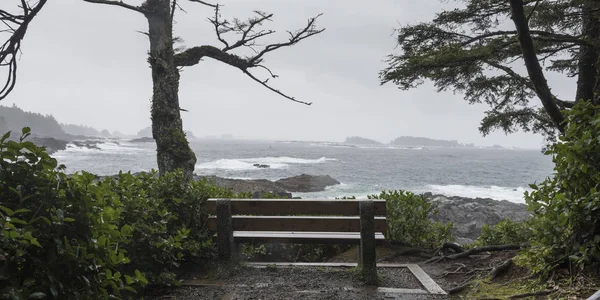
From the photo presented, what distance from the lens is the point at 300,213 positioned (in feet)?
15.2

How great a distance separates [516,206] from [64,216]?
27.2 meters

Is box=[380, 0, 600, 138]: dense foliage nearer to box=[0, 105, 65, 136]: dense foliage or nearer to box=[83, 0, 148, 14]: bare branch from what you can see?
box=[83, 0, 148, 14]: bare branch

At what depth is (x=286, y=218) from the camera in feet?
15.6

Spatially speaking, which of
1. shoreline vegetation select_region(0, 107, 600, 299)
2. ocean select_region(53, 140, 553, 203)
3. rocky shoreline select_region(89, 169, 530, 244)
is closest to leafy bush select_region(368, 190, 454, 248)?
shoreline vegetation select_region(0, 107, 600, 299)

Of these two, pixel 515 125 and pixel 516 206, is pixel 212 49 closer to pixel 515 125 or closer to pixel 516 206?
pixel 515 125

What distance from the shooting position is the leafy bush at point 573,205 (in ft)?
10.4

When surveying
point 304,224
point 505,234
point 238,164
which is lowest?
point 238,164

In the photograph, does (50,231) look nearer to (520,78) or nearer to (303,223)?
(303,223)

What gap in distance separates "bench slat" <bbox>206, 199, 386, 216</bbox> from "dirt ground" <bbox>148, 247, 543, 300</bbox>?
79 cm

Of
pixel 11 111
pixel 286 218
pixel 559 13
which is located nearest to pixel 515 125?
pixel 559 13

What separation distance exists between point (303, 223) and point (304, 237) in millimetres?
171

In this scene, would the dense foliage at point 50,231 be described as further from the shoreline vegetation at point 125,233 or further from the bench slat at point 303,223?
the bench slat at point 303,223

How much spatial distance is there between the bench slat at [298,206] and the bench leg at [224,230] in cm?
10

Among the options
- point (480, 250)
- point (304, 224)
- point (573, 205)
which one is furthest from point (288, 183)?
point (573, 205)
